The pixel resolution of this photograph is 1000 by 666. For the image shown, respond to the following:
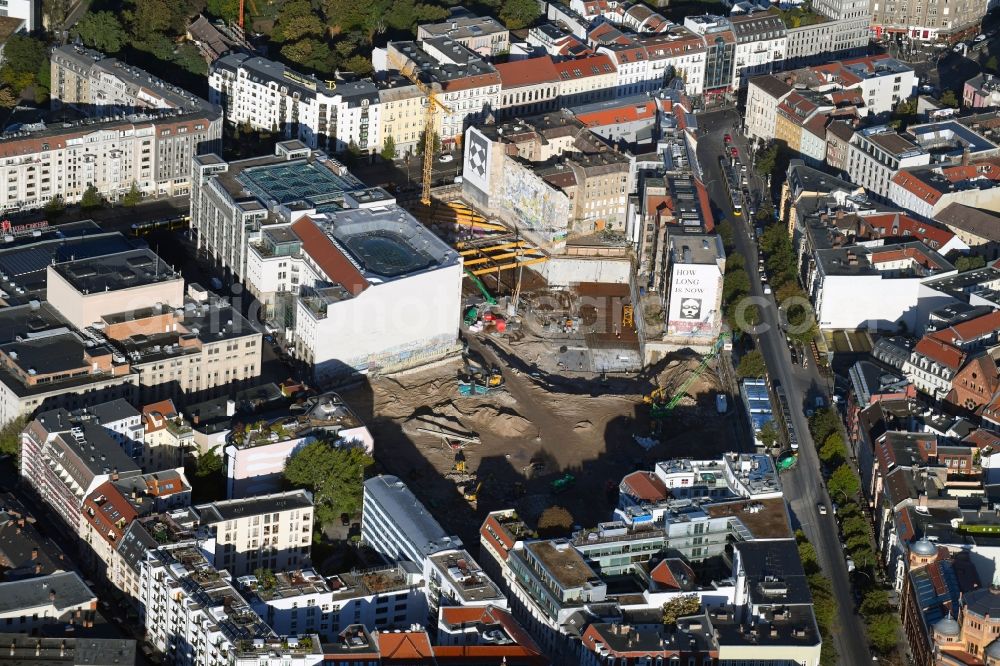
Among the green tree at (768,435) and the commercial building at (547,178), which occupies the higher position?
the commercial building at (547,178)

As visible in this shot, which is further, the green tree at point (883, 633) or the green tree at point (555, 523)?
the green tree at point (555, 523)

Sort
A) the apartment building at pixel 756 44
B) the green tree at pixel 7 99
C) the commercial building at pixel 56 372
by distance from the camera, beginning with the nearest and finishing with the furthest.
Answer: the commercial building at pixel 56 372, the green tree at pixel 7 99, the apartment building at pixel 756 44

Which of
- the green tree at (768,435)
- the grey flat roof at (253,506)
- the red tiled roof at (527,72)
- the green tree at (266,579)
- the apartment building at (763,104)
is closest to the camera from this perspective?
the green tree at (266,579)

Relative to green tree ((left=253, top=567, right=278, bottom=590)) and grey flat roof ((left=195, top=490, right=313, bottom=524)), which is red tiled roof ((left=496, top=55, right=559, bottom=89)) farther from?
green tree ((left=253, top=567, right=278, bottom=590))

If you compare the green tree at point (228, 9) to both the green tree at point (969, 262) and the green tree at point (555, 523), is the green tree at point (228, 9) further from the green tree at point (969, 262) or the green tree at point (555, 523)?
the green tree at point (555, 523)

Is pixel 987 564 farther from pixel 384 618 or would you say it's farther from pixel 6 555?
pixel 6 555

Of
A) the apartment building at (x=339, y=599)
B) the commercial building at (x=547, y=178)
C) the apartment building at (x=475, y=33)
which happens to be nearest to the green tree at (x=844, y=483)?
the apartment building at (x=339, y=599)
